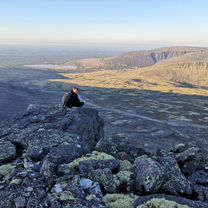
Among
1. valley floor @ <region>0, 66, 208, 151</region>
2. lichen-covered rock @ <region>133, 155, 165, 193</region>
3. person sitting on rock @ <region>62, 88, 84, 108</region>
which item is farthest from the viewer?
valley floor @ <region>0, 66, 208, 151</region>

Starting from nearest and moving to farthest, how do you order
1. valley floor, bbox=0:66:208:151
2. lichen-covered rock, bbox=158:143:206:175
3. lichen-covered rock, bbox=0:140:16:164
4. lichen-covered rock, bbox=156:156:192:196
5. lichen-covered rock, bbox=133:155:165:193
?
lichen-covered rock, bbox=133:155:165:193 → lichen-covered rock, bbox=156:156:192:196 → lichen-covered rock, bbox=0:140:16:164 → lichen-covered rock, bbox=158:143:206:175 → valley floor, bbox=0:66:208:151

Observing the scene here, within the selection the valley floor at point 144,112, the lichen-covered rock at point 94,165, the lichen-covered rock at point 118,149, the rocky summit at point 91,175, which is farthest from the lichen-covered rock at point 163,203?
the valley floor at point 144,112

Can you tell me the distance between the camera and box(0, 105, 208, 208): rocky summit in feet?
37.4

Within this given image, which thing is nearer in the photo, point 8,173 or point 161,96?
point 8,173

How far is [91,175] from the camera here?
42.5 ft

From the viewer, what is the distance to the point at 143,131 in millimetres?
70062

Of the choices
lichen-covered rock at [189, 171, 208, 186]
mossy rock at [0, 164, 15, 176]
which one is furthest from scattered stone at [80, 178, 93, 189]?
lichen-covered rock at [189, 171, 208, 186]

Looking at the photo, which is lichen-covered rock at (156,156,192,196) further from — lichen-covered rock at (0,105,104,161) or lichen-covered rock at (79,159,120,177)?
lichen-covered rock at (0,105,104,161)

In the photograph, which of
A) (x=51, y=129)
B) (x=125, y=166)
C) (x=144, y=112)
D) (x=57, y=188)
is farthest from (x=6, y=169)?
(x=144, y=112)

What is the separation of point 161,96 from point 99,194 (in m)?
129

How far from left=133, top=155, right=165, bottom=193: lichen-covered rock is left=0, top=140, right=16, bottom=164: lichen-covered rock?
7.13 m

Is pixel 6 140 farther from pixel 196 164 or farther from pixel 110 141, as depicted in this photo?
pixel 196 164

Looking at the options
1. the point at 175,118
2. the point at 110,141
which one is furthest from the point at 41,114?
the point at 175,118

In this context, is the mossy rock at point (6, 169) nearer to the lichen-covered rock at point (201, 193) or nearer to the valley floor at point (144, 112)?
the lichen-covered rock at point (201, 193)
